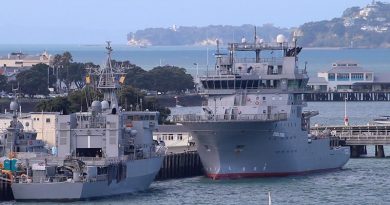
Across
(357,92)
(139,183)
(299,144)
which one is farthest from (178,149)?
(357,92)

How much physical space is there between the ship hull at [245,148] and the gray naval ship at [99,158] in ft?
10.0

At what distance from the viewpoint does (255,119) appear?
76.8 meters

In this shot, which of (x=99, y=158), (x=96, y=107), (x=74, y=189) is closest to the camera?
(x=74, y=189)

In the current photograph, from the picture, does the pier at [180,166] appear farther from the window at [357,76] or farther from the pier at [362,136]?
the window at [357,76]

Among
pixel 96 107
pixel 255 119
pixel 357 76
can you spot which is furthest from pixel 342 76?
pixel 96 107

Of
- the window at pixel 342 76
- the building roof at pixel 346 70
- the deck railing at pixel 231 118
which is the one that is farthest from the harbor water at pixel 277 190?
the building roof at pixel 346 70

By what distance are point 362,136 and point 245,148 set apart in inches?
730

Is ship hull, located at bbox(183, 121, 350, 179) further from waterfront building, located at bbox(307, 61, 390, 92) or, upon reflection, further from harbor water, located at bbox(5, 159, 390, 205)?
waterfront building, located at bbox(307, 61, 390, 92)

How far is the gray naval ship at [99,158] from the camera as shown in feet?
213

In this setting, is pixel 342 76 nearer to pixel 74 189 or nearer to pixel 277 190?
pixel 277 190

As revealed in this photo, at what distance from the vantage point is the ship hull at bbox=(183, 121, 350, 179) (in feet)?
250

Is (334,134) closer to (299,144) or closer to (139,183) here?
(299,144)

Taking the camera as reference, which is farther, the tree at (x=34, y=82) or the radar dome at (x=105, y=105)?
the tree at (x=34, y=82)

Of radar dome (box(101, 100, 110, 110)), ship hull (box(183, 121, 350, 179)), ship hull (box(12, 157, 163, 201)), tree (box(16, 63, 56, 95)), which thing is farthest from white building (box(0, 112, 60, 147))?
tree (box(16, 63, 56, 95))
